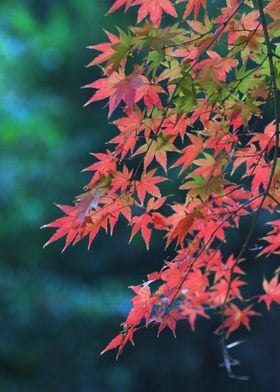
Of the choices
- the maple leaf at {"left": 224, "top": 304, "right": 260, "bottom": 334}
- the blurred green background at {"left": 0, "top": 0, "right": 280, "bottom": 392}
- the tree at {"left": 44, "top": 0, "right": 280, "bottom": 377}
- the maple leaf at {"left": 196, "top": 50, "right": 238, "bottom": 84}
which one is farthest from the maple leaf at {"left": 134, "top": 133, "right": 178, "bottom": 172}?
the blurred green background at {"left": 0, "top": 0, "right": 280, "bottom": 392}

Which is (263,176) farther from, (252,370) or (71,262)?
(252,370)

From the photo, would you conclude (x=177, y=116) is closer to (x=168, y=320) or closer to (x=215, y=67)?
(x=215, y=67)

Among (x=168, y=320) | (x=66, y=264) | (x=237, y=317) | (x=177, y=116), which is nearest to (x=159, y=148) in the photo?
(x=177, y=116)

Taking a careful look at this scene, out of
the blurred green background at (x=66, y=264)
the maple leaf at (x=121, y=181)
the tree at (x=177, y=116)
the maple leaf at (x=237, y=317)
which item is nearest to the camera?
the tree at (x=177, y=116)

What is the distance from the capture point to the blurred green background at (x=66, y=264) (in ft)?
11.5

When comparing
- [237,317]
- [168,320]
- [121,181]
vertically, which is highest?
[121,181]

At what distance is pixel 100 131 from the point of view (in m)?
3.65

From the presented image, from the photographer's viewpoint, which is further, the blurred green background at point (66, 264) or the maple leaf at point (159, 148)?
the blurred green background at point (66, 264)

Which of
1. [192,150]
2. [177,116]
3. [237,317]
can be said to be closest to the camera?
[177,116]

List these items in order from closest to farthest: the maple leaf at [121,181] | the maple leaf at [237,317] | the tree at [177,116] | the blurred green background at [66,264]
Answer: the tree at [177,116], the maple leaf at [121,181], the maple leaf at [237,317], the blurred green background at [66,264]

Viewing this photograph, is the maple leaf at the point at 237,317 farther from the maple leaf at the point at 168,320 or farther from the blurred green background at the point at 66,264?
the blurred green background at the point at 66,264

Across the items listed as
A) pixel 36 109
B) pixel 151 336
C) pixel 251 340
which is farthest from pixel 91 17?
pixel 251 340

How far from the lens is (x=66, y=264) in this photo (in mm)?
3766

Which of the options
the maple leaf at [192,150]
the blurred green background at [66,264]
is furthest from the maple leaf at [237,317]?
the blurred green background at [66,264]
